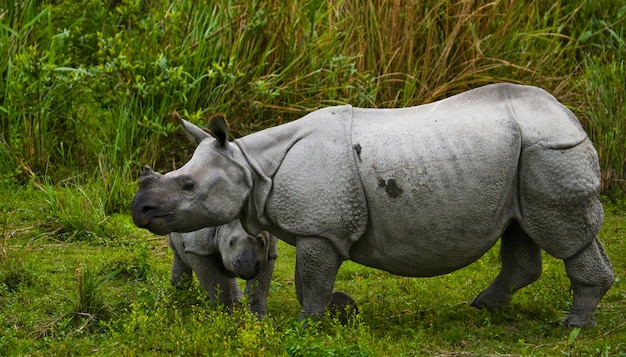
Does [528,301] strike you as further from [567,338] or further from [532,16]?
[532,16]

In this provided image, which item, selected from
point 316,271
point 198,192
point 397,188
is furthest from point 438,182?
point 198,192

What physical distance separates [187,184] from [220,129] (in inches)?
13.4

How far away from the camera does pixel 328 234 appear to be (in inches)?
232

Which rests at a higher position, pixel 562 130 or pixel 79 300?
pixel 562 130

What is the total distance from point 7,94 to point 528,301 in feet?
16.1

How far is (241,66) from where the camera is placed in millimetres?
9805

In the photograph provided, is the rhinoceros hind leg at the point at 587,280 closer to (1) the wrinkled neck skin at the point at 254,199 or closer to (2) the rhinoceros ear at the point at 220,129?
(1) the wrinkled neck skin at the point at 254,199

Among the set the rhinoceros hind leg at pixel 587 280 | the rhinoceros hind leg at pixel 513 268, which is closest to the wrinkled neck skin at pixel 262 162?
the rhinoceros hind leg at pixel 513 268

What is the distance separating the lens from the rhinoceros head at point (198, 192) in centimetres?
575

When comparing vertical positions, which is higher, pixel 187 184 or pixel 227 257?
pixel 187 184

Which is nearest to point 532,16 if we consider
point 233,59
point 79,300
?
point 233,59

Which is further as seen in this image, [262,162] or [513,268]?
[513,268]

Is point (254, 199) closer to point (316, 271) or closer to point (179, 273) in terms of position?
point (316, 271)

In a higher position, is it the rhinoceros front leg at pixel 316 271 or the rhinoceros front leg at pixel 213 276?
the rhinoceros front leg at pixel 316 271
